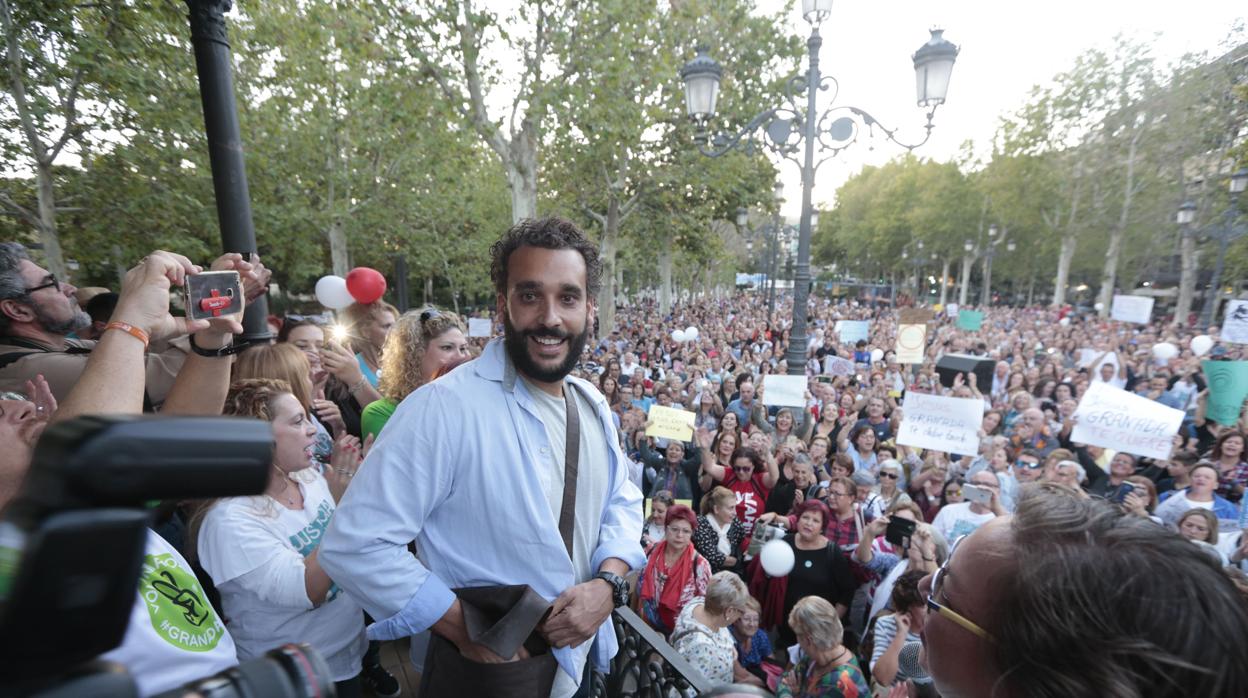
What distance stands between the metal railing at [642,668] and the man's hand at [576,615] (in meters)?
0.71

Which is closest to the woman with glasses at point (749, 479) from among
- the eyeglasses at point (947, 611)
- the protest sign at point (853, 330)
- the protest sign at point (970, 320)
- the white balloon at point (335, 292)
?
the eyeglasses at point (947, 611)

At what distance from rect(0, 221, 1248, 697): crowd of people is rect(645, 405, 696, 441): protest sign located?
1315 millimetres

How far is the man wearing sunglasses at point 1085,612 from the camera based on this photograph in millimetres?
905

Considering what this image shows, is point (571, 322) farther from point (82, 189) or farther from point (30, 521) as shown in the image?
point (82, 189)

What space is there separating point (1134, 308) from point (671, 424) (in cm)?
1642

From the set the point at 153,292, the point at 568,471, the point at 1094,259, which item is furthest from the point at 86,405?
the point at 1094,259

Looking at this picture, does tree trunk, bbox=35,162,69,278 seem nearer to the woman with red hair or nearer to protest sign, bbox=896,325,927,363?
the woman with red hair

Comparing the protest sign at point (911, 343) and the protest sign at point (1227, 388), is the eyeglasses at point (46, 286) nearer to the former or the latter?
the protest sign at point (911, 343)

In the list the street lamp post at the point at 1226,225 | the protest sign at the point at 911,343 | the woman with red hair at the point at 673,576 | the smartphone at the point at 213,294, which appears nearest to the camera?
the smartphone at the point at 213,294

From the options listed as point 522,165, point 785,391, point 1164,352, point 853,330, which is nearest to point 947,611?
point 785,391

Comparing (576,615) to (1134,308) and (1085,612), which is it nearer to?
(1085,612)

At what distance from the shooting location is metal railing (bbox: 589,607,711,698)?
93.1 inches

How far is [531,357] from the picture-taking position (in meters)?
1.77

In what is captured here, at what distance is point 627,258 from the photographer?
31.5m
